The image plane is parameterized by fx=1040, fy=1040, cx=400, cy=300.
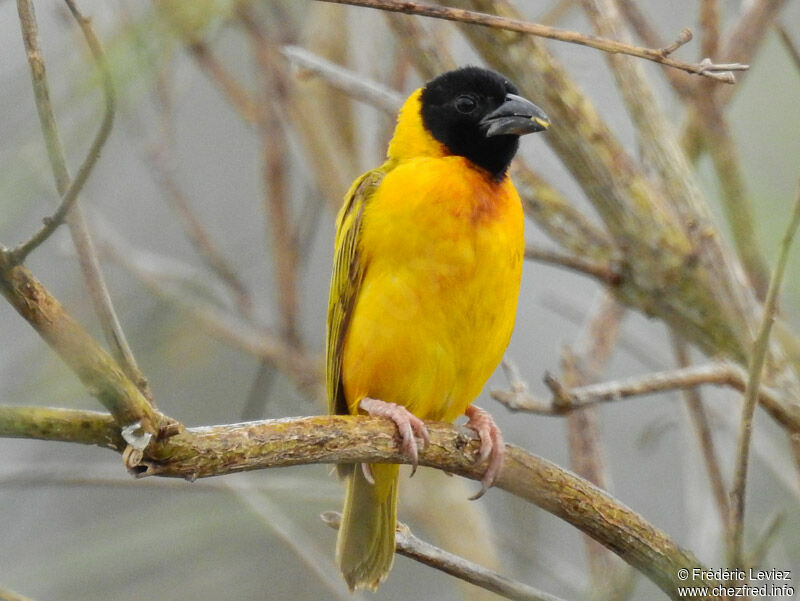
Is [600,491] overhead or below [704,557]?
overhead

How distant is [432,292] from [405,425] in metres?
0.52

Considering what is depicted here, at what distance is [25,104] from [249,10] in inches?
47.6

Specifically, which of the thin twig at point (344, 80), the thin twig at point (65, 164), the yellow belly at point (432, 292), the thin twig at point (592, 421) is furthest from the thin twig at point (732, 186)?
the thin twig at point (65, 164)

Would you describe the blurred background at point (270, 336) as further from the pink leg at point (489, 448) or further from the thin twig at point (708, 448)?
the pink leg at point (489, 448)

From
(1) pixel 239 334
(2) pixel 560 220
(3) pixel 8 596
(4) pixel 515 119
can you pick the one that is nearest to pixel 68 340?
(3) pixel 8 596

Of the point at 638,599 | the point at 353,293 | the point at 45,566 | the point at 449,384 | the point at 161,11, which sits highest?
the point at 161,11

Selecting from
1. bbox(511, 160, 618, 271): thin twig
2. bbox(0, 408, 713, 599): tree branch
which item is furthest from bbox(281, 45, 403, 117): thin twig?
bbox(0, 408, 713, 599): tree branch

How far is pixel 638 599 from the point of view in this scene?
5.01 meters

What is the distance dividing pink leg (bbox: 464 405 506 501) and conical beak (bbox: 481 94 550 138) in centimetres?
78

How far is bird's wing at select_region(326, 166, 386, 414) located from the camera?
276cm

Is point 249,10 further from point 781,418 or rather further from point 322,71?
point 781,418

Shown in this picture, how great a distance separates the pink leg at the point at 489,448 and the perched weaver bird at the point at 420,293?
1 cm

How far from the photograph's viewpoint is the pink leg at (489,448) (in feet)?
7.36

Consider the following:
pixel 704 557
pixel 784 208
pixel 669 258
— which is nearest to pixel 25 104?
pixel 669 258
